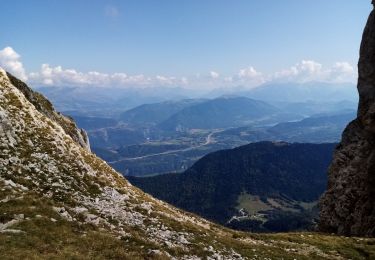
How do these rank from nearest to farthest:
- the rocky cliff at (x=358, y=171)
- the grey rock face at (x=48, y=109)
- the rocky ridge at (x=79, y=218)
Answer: the rocky ridge at (x=79, y=218) < the grey rock face at (x=48, y=109) < the rocky cliff at (x=358, y=171)

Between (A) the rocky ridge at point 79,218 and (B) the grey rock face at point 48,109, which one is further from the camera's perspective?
(B) the grey rock face at point 48,109

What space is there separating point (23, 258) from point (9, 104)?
24050 millimetres

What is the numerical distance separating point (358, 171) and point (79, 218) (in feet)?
195

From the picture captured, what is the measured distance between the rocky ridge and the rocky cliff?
23177 mm

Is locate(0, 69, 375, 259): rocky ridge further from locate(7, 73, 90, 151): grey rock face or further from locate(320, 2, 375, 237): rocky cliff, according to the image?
locate(320, 2, 375, 237): rocky cliff

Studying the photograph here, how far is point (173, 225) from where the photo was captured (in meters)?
36.4

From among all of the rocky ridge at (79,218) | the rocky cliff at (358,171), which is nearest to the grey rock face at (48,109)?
the rocky ridge at (79,218)

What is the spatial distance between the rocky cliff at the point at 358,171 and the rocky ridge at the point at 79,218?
23.2 metres

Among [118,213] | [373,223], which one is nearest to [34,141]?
[118,213]

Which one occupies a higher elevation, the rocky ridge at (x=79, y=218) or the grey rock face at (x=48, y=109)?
the grey rock face at (x=48, y=109)

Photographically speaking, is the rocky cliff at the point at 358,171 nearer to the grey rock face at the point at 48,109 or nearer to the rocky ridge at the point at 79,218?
the rocky ridge at the point at 79,218

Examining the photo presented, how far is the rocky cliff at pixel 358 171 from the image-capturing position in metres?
70.2

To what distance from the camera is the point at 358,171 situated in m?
75.4

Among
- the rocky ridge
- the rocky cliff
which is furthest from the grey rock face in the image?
the rocky cliff
